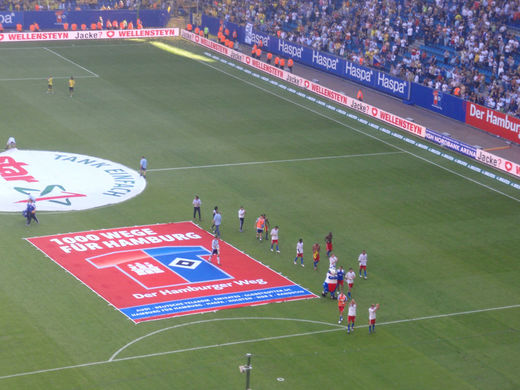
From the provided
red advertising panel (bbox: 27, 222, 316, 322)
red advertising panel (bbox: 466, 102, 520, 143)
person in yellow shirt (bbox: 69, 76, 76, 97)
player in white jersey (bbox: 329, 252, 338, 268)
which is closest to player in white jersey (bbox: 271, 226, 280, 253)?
red advertising panel (bbox: 27, 222, 316, 322)

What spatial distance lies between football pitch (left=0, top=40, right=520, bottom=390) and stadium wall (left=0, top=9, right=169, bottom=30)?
18.4 meters

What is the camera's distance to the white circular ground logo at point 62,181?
55875 millimetres

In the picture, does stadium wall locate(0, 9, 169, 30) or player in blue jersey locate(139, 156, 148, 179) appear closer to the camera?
player in blue jersey locate(139, 156, 148, 179)

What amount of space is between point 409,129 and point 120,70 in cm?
2936

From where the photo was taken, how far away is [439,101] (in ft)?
259

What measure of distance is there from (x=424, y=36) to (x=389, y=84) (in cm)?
727

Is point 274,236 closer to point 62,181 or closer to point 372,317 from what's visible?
point 372,317

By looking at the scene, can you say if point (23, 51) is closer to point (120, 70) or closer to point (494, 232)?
point (120, 70)

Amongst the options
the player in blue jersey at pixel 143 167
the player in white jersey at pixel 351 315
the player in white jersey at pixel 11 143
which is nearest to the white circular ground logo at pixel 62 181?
the player in white jersey at pixel 11 143

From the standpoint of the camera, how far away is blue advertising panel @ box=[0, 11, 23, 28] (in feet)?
348

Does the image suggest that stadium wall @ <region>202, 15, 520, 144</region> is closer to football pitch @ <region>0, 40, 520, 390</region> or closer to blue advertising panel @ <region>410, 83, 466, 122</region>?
blue advertising panel @ <region>410, 83, 466, 122</region>

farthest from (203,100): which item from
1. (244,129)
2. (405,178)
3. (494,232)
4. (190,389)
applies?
(190,389)

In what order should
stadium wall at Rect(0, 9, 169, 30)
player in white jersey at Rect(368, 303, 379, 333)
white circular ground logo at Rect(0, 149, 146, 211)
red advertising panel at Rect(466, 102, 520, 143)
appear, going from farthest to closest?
1. stadium wall at Rect(0, 9, 169, 30)
2. red advertising panel at Rect(466, 102, 520, 143)
3. white circular ground logo at Rect(0, 149, 146, 211)
4. player in white jersey at Rect(368, 303, 379, 333)

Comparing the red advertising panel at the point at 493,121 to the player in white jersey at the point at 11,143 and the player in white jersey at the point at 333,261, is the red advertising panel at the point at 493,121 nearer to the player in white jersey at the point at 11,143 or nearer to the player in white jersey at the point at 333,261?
the player in white jersey at the point at 333,261
